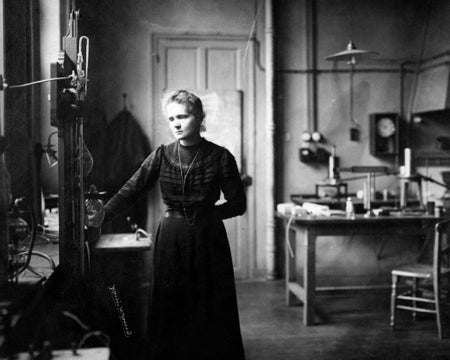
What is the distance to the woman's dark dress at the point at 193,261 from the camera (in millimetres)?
2709

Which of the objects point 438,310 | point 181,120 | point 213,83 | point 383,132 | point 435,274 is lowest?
point 438,310

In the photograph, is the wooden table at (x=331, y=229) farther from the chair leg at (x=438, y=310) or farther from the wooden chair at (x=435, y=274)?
the chair leg at (x=438, y=310)

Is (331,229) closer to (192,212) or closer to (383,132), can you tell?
(192,212)

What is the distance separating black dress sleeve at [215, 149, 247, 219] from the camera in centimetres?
272

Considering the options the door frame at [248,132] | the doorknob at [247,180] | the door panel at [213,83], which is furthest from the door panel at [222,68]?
the doorknob at [247,180]

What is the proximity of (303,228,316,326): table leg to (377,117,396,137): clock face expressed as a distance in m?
2.41

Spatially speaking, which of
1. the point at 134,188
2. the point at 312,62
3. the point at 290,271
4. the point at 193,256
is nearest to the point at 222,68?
the point at 312,62

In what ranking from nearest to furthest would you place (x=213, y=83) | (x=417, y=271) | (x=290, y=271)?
1. (x=417, y=271)
2. (x=290, y=271)
3. (x=213, y=83)

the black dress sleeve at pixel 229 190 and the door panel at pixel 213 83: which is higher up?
the door panel at pixel 213 83

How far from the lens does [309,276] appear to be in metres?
4.34

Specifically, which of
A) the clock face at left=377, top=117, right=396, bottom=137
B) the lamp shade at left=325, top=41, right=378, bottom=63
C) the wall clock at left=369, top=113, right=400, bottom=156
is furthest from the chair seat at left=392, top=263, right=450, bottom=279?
the clock face at left=377, top=117, right=396, bottom=137

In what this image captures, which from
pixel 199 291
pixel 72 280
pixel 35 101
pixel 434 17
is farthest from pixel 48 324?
pixel 434 17

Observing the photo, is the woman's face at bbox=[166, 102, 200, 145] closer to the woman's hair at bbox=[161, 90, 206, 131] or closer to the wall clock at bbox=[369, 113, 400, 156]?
the woman's hair at bbox=[161, 90, 206, 131]

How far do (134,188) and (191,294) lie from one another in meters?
0.61
